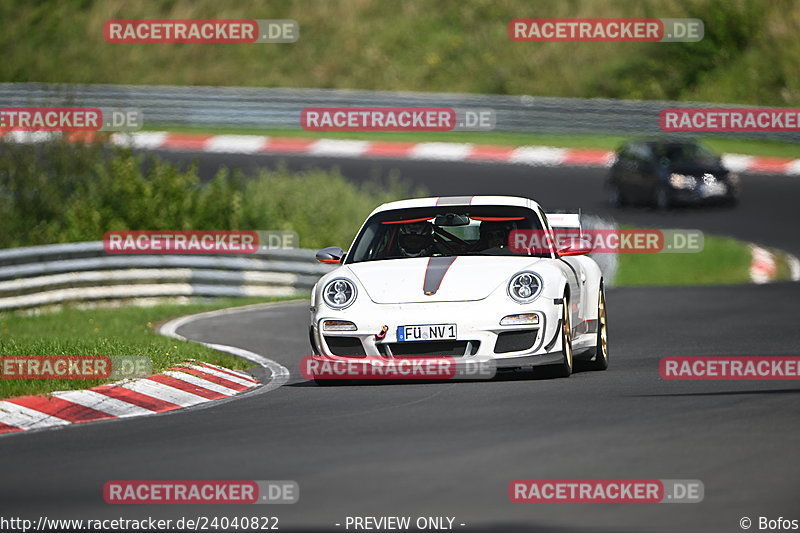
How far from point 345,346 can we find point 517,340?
1215 mm

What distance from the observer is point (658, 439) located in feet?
27.5

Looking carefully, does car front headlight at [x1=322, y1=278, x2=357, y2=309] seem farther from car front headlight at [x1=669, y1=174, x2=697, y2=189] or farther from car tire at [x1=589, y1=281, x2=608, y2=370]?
car front headlight at [x1=669, y1=174, x2=697, y2=189]

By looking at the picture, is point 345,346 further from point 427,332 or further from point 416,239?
point 416,239

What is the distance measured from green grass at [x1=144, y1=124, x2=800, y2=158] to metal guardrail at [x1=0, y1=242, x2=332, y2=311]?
14579 mm

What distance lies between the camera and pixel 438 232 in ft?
41.0

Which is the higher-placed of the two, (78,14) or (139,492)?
(78,14)

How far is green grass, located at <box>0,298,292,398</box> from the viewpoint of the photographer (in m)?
11.4

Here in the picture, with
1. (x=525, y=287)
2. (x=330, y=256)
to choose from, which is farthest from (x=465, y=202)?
(x=525, y=287)

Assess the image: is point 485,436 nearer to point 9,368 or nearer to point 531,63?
point 9,368

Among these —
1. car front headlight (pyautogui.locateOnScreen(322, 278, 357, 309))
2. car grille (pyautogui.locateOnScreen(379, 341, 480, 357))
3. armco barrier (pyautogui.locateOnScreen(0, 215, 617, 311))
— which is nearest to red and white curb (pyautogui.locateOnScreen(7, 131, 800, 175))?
armco barrier (pyautogui.locateOnScreen(0, 215, 617, 311))

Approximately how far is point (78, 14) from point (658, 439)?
4016 cm

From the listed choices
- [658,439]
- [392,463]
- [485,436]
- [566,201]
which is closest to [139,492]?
[392,463]

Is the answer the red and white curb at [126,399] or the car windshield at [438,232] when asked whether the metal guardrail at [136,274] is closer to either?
the red and white curb at [126,399]

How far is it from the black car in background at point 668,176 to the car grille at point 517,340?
1980 centimetres
